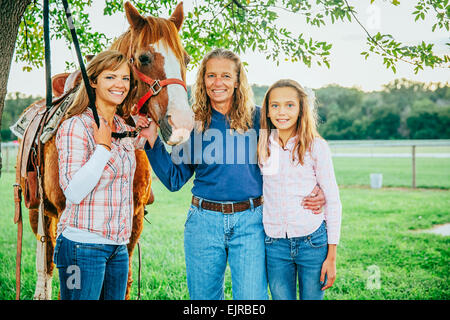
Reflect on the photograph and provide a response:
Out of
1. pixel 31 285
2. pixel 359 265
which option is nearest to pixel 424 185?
pixel 359 265

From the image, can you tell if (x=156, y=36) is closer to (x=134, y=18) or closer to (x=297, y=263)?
(x=134, y=18)

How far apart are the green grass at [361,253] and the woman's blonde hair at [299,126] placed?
2.01 m

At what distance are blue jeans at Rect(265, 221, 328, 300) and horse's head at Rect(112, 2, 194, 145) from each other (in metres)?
0.83

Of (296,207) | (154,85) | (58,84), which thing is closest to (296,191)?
(296,207)

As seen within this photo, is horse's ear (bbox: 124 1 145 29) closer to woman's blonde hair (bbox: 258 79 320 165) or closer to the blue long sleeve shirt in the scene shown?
the blue long sleeve shirt

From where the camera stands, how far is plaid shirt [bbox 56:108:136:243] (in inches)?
62.7

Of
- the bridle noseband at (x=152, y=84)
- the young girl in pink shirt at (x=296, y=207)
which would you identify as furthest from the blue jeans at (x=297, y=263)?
the bridle noseband at (x=152, y=84)

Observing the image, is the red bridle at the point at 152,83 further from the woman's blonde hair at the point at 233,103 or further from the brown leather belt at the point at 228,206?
the brown leather belt at the point at 228,206

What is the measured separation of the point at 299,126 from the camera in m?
2.06

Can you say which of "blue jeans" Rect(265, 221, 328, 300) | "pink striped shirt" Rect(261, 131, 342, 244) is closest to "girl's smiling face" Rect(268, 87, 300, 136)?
"pink striped shirt" Rect(261, 131, 342, 244)

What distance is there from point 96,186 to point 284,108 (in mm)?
1129

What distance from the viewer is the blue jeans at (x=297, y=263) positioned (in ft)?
6.23
